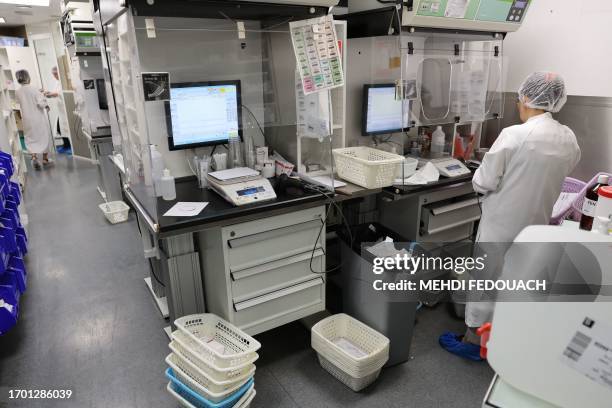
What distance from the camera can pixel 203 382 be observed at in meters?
1.78

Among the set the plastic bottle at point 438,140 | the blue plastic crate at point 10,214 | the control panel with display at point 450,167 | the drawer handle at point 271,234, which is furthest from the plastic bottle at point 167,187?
the plastic bottle at point 438,140

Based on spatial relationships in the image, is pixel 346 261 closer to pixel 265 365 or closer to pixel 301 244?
pixel 301 244

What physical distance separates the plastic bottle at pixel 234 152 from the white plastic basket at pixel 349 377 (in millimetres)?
1168

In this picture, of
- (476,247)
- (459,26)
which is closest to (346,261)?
(476,247)

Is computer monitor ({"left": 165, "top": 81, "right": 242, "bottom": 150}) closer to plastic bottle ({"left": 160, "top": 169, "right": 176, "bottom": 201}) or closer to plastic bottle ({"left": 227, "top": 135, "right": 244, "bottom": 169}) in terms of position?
plastic bottle ({"left": 227, "top": 135, "right": 244, "bottom": 169})

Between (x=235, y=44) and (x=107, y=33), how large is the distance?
0.69 m

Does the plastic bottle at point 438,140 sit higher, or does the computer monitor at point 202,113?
the computer monitor at point 202,113

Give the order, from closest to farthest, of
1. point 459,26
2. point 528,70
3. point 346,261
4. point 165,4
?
point 165,4 < point 346,261 < point 459,26 < point 528,70

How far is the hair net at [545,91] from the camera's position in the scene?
2.01 metres

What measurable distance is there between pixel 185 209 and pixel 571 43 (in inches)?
106

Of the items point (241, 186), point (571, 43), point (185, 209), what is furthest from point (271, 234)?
point (571, 43)

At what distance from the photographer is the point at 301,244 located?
2131 mm

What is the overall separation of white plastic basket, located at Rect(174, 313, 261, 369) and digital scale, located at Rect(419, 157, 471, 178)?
64.9 inches

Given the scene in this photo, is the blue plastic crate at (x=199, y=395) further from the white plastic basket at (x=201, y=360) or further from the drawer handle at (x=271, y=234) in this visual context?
the drawer handle at (x=271, y=234)
